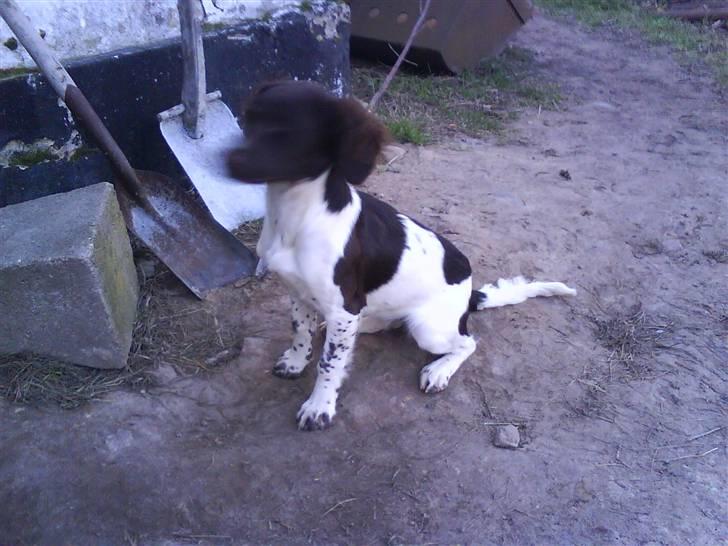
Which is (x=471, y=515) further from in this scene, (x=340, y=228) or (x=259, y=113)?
(x=259, y=113)

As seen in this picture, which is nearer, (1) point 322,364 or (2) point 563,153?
(1) point 322,364

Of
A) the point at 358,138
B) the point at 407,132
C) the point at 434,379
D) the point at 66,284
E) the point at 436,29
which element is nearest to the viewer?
the point at 358,138

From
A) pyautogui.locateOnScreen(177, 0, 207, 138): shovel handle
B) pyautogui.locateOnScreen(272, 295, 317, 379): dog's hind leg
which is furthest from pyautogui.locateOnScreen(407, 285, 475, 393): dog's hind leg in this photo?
pyautogui.locateOnScreen(177, 0, 207, 138): shovel handle

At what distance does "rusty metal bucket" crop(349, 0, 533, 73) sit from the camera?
6.87 meters

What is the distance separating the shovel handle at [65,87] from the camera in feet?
10.3

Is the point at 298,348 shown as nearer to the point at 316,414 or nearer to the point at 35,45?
the point at 316,414

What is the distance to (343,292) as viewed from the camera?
265 cm

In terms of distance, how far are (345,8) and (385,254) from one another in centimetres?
283

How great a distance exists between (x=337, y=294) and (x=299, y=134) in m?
0.70

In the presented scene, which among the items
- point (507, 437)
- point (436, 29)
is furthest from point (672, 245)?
point (436, 29)

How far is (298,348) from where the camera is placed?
3.12 m

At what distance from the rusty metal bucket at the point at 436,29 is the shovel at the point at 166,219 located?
377cm

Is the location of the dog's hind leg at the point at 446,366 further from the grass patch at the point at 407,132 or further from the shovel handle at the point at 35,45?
the grass patch at the point at 407,132

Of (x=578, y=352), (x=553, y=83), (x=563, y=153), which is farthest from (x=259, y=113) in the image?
(x=553, y=83)
